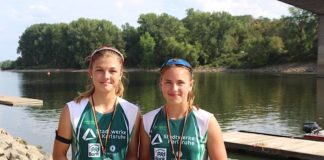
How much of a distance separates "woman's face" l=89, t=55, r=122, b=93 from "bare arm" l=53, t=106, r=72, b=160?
0.79 ft

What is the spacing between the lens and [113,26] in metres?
102

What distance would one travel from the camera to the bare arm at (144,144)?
9.26 feet

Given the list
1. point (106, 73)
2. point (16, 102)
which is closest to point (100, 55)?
point (106, 73)

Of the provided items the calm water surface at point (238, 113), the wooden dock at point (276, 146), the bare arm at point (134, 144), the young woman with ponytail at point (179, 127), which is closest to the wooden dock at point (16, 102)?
the calm water surface at point (238, 113)

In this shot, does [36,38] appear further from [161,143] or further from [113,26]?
[161,143]

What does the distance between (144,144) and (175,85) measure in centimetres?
40

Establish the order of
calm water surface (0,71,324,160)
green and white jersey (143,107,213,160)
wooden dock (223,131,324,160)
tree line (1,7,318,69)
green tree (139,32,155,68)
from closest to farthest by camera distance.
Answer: green and white jersey (143,107,213,160) → wooden dock (223,131,324,160) → calm water surface (0,71,324,160) → tree line (1,7,318,69) → green tree (139,32,155,68)

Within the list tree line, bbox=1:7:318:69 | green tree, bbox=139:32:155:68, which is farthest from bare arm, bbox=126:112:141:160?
green tree, bbox=139:32:155:68

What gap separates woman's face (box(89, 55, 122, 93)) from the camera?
2.82 meters

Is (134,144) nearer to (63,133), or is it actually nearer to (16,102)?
(63,133)

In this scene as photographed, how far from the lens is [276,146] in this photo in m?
12.2

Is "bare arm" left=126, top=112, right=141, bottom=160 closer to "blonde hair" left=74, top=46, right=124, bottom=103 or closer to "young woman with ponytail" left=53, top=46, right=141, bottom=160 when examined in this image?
"young woman with ponytail" left=53, top=46, right=141, bottom=160

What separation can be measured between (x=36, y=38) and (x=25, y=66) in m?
9.98

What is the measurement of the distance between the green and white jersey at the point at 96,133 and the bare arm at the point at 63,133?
0.03 metres
